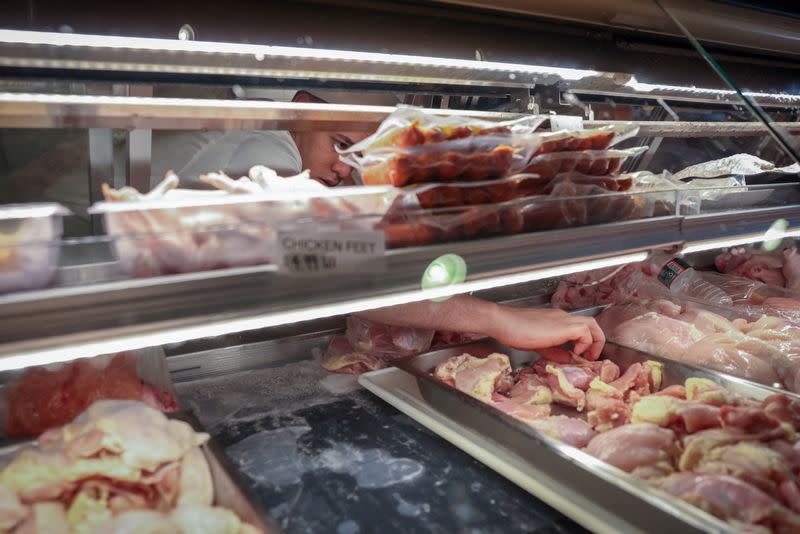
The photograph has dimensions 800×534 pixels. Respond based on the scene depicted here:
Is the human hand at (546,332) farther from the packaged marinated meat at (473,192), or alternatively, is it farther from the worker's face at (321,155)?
the worker's face at (321,155)

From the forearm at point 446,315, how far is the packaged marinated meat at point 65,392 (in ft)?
2.80

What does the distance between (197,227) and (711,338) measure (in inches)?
80.1

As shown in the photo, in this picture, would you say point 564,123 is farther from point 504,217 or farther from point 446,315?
point 446,315

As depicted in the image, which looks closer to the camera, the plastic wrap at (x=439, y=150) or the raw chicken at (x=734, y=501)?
the raw chicken at (x=734, y=501)

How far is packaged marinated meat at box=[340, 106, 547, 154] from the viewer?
1.51 metres

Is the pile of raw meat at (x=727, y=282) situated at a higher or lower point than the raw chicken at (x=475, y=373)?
higher

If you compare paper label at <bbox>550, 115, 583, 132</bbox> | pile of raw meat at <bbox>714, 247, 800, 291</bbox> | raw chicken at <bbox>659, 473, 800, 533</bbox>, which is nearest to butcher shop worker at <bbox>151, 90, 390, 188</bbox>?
paper label at <bbox>550, 115, 583, 132</bbox>

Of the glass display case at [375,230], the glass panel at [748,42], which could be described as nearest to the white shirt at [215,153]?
the glass display case at [375,230]

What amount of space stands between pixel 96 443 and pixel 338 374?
1044 mm

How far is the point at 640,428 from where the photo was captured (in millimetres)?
1625

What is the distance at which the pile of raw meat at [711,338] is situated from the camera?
2123 millimetres

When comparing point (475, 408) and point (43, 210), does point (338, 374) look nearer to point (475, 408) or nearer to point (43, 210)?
point (475, 408)

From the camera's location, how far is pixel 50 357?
103 centimetres

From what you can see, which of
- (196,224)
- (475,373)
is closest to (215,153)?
(475,373)
